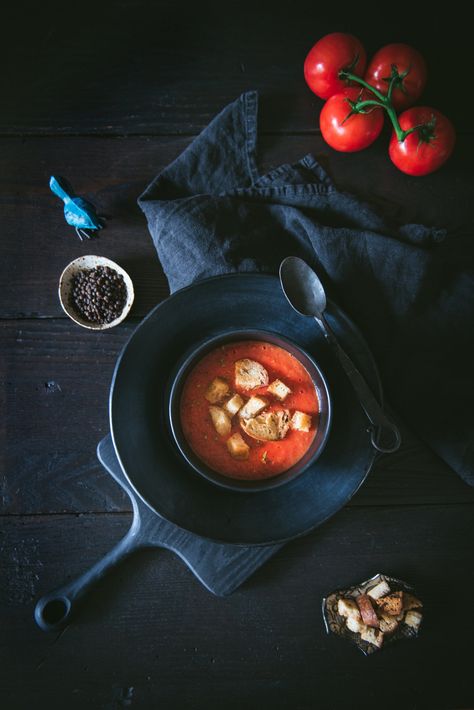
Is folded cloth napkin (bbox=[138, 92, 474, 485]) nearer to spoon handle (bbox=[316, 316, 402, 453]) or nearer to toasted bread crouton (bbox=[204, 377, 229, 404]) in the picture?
spoon handle (bbox=[316, 316, 402, 453])

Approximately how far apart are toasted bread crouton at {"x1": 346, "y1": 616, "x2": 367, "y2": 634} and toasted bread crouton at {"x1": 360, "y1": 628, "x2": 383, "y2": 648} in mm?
13

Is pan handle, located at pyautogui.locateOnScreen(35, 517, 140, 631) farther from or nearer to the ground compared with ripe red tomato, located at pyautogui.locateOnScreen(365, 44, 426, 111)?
nearer to the ground

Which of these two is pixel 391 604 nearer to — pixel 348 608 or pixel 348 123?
pixel 348 608

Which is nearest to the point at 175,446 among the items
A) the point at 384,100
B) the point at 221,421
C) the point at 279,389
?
the point at 221,421

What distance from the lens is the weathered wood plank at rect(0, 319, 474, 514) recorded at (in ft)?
7.06

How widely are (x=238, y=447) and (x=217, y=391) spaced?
20 centimetres

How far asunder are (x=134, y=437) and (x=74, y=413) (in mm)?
406

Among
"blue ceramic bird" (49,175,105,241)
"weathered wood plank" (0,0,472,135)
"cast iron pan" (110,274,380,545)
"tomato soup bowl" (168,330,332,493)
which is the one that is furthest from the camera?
"weathered wood plank" (0,0,472,135)

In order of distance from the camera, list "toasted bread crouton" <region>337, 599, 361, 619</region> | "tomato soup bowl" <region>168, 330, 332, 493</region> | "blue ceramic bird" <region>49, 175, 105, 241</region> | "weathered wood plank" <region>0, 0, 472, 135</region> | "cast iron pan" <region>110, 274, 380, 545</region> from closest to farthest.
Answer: "tomato soup bowl" <region>168, 330, 332, 493</region> → "cast iron pan" <region>110, 274, 380, 545</region> → "blue ceramic bird" <region>49, 175, 105, 241</region> → "toasted bread crouton" <region>337, 599, 361, 619</region> → "weathered wood plank" <region>0, 0, 472, 135</region>

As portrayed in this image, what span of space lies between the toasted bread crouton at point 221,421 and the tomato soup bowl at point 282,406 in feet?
0.36

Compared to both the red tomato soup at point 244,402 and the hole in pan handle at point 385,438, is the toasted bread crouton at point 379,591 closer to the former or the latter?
the hole in pan handle at point 385,438

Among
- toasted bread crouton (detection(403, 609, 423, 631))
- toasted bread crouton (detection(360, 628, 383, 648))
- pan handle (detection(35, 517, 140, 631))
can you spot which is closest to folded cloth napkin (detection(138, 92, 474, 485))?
toasted bread crouton (detection(403, 609, 423, 631))

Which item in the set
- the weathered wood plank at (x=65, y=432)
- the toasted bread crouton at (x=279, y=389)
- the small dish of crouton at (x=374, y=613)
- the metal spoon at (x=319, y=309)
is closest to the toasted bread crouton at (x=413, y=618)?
the small dish of crouton at (x=374, y=613)

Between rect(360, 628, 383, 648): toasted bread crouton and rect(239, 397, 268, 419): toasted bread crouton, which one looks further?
rect(360, 628, 383, 648): toasted bread crouton
